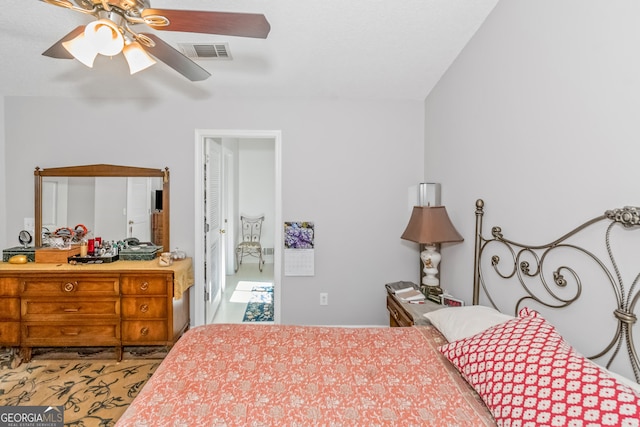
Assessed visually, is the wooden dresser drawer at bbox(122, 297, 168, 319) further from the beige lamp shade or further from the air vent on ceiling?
the beige lamp shade

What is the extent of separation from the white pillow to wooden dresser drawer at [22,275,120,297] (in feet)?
8.08

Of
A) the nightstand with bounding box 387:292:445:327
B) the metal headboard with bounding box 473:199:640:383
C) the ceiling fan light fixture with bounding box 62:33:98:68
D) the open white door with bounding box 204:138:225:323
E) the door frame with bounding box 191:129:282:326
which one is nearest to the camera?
the metal headboard with bounding box 473:199:640:383

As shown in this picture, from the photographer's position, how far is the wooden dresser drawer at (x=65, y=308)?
99.5 inches

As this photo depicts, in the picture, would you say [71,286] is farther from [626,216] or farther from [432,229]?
[626,216]

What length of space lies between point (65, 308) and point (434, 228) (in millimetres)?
2974

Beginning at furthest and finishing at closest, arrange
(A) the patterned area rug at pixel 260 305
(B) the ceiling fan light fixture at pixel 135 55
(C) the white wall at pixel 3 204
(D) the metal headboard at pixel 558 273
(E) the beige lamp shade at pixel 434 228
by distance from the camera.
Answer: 1. (A) the patterned area rug at pixel 260 305
2. (C) the white wall at pixel 3 204
3. (E) the beige lamp shade at pixel 434 228
4. (B) the ceiling fan light fixture at pixel 135 55
5. (D) the metal headboard at pixel 558 273

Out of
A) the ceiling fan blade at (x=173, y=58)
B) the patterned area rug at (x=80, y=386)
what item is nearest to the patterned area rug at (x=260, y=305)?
the patterned area rug at (x=80, y=386)

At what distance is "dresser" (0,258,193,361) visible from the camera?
8.25 feet

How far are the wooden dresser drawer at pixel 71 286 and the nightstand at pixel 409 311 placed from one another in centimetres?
223

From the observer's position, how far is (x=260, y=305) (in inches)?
156

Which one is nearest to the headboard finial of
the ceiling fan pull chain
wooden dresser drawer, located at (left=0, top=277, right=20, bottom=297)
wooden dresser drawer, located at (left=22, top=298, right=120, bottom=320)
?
the ceiling fan pull chain

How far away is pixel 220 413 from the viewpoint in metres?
1.07

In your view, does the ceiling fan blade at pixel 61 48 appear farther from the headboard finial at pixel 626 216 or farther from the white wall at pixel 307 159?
the headboard finial at pixel 626 216

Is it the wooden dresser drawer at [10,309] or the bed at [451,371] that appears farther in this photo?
the wooden dresser drawer at [10,309]
